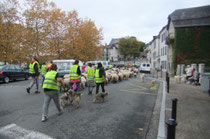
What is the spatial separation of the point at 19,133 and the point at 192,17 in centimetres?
2444

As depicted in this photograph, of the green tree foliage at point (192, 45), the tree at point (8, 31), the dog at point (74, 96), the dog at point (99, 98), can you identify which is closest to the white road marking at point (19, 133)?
the dog at point (74, 96)

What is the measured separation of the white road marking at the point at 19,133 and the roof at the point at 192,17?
23.0 meters

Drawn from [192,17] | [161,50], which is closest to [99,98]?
[192,17]

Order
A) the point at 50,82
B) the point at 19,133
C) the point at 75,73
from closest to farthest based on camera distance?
1. the point at 19,133
2. the point at 50,82
3. the point at 75,73

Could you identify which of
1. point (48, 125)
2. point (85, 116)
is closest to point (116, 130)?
point (85, 116)

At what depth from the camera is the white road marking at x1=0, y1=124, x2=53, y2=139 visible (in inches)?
138

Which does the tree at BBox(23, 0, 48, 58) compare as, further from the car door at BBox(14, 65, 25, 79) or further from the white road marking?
the white road marking

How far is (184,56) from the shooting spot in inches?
817

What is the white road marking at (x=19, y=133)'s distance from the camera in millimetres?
3514

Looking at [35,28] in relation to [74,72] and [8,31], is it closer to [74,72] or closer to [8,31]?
[8,31]

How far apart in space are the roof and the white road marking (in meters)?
23.0

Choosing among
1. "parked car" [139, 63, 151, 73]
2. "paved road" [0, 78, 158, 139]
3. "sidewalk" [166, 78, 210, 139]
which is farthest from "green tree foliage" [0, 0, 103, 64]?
"sidewalk" [166, 78, 210, 139]

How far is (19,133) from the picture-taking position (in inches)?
146

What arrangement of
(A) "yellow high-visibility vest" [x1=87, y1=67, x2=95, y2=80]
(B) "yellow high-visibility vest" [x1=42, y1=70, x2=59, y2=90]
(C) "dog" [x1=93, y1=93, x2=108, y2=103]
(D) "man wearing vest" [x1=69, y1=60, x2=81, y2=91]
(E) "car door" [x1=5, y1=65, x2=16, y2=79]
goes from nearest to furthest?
(B) "yellow high-visibility vest" [x1=42, y1=70, x2=59, y2=90] < (C) "dog" [x1=93, y1=93, x2=108, y2=103] < (D) "man wearing vest" [x1=69, y1=60, x2=81, y2=91] < (A) "yellow high-visibility vest" [x1=87, y1=67, x2=95, y2=80] < (E) "car door" [x1=5, y1=65, x2=16, y2=79]
